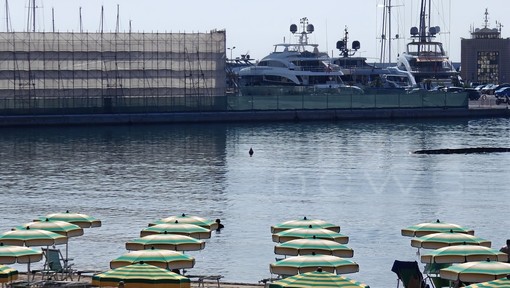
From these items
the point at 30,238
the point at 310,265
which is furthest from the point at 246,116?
the point at 310,265

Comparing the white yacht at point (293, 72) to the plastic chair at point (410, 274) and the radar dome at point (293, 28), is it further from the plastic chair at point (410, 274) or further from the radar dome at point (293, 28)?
the plastic chair at point (410, 274)

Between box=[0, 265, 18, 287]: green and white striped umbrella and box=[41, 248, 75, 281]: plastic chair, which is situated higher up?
box=[0, 265, 18, 287]: green and white striped umbrella

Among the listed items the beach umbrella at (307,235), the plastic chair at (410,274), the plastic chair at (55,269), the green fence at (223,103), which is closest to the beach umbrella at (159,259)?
the plastic chair at (55,269)

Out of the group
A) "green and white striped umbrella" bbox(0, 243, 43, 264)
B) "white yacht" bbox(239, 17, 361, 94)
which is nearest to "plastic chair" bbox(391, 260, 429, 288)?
"green and white striped umbrella" bbox(0, 243, 43, 264)

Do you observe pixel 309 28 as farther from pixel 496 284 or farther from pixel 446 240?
pixel 496 284

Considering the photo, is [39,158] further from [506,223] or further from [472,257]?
[472,257]

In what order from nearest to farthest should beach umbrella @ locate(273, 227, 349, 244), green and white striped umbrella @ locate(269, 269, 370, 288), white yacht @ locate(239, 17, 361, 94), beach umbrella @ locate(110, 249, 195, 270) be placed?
green and white striped umbrella @ locate(269, 269, 370, 288)
beach umbrella @ locate(110, 249, 195, 270)
beach umbrella @ locate(273, 227, 349, 244)
white yacht @ locate(239, 17, 361, 94)

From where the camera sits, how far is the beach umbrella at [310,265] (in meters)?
32.1

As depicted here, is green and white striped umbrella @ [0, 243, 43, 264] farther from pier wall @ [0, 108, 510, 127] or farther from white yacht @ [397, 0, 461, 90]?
white yacht @ [397, 0, 461, 90]

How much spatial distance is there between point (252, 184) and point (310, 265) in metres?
41.2

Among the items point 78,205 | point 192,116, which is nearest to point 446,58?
point 192,116

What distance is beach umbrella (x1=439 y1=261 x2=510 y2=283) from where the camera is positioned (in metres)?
31.0

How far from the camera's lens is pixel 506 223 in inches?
2157

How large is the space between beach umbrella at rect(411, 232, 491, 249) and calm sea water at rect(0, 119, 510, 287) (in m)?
3.60
